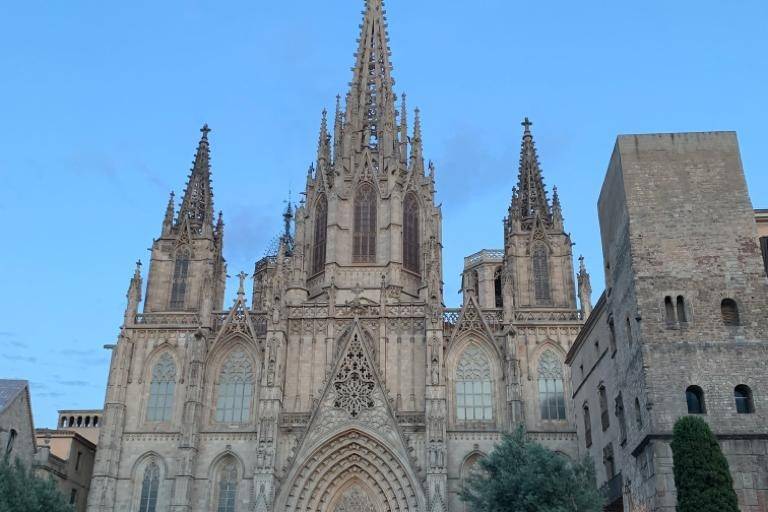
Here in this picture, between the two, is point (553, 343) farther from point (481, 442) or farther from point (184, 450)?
point (184, 450)

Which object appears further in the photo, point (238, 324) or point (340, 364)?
point (238, 324)

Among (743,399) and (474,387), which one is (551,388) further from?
(743,399)

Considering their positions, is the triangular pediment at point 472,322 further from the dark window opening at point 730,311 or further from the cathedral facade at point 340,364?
the dark window opening at point 730,311

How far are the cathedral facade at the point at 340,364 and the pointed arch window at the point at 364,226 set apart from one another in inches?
3.4

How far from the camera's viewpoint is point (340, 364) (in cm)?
4225

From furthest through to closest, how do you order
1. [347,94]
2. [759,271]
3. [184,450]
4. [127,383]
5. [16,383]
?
[347,94], [127,383], [184,450], [16,383], [759,271]

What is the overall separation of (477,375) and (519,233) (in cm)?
920

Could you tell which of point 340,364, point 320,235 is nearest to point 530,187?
point 320,235

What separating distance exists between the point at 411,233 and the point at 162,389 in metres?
16.6

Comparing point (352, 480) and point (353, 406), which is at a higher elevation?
point (353, 406)

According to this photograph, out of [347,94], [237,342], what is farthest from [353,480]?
[347,94]

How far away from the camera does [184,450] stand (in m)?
41.5

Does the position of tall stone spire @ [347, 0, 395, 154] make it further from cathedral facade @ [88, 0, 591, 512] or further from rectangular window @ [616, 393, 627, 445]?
rectangular window @ [616, 393, 627, 445]

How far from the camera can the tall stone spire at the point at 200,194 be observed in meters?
50.2
